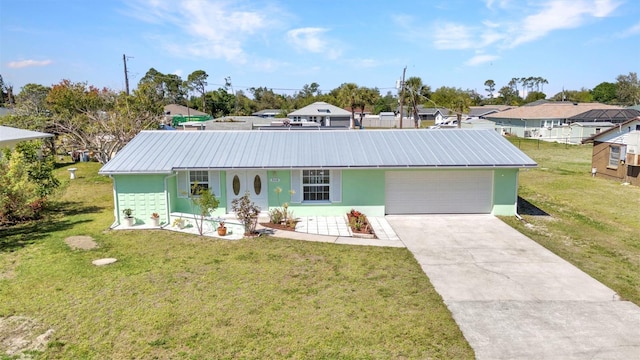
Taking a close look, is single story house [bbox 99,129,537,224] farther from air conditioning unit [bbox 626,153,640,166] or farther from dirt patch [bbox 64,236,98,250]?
air conditioning unit [bbox 626,153,640,166]

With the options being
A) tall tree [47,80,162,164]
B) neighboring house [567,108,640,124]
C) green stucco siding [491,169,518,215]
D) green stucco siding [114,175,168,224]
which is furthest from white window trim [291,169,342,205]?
neighboring house [567,108,640,124]

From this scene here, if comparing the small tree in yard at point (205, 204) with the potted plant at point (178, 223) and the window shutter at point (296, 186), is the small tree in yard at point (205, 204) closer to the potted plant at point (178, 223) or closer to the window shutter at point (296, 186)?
the potted plant at point (178, 223)

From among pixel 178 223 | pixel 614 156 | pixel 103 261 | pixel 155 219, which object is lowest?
pixel 103 261

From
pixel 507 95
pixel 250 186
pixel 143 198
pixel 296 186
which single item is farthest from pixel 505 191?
pixel 507 95

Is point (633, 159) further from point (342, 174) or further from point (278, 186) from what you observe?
point (278, 186)

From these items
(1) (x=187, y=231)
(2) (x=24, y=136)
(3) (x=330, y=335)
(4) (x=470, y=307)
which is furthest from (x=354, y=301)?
(2) (x=24, y=136)

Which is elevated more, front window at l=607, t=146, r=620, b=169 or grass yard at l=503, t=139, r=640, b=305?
front window at l=607, t=146, r=620, b=169
